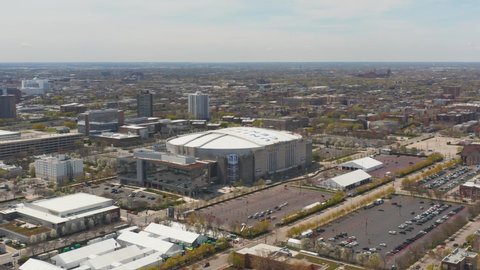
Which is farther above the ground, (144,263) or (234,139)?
(234,139)

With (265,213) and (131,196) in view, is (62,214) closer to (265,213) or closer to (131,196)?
(131,196)

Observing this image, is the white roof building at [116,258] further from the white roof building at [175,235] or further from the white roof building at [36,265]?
the white roof building at [175,235]

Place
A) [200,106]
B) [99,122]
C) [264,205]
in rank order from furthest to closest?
1. [200,106]
2. [99,122]
3. [264,205]

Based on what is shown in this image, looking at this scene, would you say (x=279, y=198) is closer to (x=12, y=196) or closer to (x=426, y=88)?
(x=12, y=196)

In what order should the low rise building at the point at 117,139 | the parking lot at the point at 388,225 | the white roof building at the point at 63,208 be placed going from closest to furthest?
the parking lot at the point at 388,225 < the white roof building at the point at 63,208 < the low rise building at the point at 117,139

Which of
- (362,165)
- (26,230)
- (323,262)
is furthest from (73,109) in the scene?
(323,262)

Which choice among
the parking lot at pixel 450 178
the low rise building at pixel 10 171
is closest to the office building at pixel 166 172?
the low rise building at pixel 10 171
